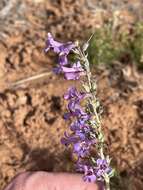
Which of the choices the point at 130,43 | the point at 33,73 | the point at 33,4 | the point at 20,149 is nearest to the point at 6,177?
the point at 20,149

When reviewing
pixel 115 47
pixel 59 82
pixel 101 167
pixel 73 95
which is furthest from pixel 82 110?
pixel 115 47

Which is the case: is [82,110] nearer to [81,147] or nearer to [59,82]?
[81,147]

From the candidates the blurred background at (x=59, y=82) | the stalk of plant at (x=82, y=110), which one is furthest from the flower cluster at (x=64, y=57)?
the blurred background at (x=59, y=82)

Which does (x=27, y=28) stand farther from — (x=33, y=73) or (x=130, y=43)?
(x=130, y=43)

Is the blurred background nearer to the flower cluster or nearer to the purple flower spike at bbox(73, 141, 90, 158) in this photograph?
the purple flower spike at bbox(73, 141, 90, 158)

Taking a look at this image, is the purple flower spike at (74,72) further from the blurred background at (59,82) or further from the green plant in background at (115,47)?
the green plant in background at (115,47)

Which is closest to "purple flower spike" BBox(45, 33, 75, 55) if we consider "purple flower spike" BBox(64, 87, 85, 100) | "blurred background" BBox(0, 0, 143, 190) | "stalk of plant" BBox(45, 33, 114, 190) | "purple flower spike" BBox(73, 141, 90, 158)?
"stalk of plant" BBox(45, 33, 114, 190)
